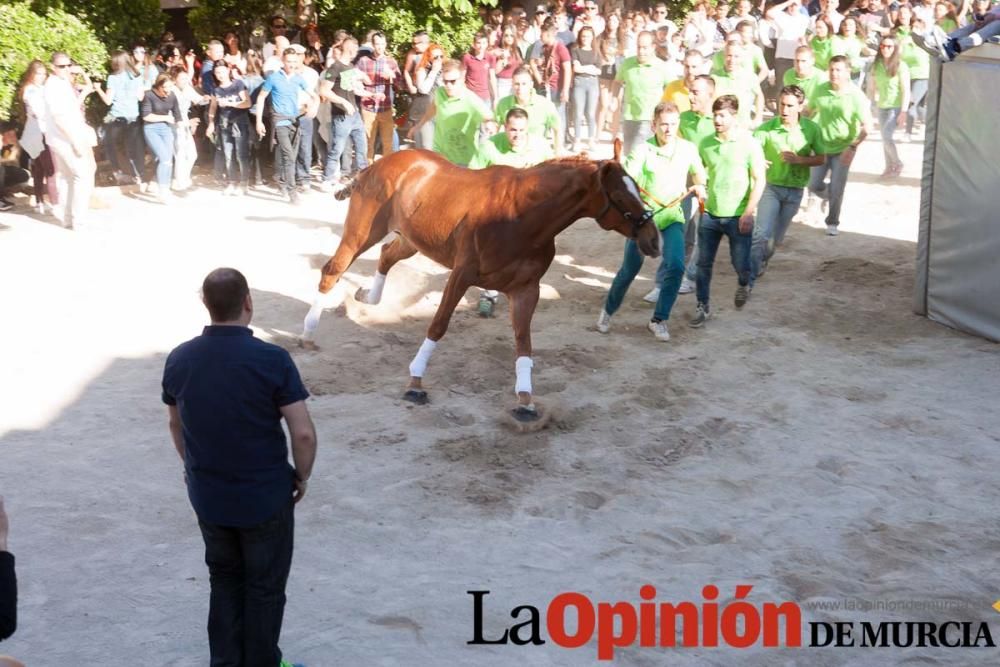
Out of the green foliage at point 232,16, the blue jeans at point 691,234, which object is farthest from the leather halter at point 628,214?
the green foliage at point 232,16

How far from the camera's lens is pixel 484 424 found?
7762 millimetres

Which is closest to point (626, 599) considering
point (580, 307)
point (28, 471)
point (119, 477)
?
point (119, 477)

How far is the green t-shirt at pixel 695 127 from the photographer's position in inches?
408

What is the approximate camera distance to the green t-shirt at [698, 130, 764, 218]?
9.47m

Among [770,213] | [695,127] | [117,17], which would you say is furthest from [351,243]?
[117,17]

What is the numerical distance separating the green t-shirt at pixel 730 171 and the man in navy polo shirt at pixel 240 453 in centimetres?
597

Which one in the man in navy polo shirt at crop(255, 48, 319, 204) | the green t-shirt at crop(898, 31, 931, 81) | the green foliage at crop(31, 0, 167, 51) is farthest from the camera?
the green t-shirt at crop(898, 31, 931, 81)

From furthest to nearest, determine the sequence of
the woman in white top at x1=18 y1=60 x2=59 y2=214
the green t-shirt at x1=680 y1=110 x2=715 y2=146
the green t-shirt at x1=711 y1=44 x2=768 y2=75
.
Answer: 1. the green t-shirt at x1=711 y1=44 x2=768 y2=75
2. the woman in white top at x1=18 y1=60 x2=59 y2=214
3. the green t-shirt at x1=680 y1=110 x2=715 y2=146

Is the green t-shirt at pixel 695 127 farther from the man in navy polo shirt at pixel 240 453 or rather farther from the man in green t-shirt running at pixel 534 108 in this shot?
the man in navy polo shirt at pixel 240 453

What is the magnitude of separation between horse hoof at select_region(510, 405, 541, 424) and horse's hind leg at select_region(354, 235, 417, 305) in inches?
82.6

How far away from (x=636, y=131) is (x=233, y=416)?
9.68 metres

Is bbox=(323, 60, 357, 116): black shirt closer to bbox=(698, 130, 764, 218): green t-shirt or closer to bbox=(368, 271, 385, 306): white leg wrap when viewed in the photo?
bbox=(368, 271, 385, 306): white leg wrap

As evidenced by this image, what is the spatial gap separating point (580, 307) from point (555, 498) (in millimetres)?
3993

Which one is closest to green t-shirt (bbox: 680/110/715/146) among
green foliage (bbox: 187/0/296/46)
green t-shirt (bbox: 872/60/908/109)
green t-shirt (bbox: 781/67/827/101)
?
green t-shirt (bbox: 781/67/827/101)
